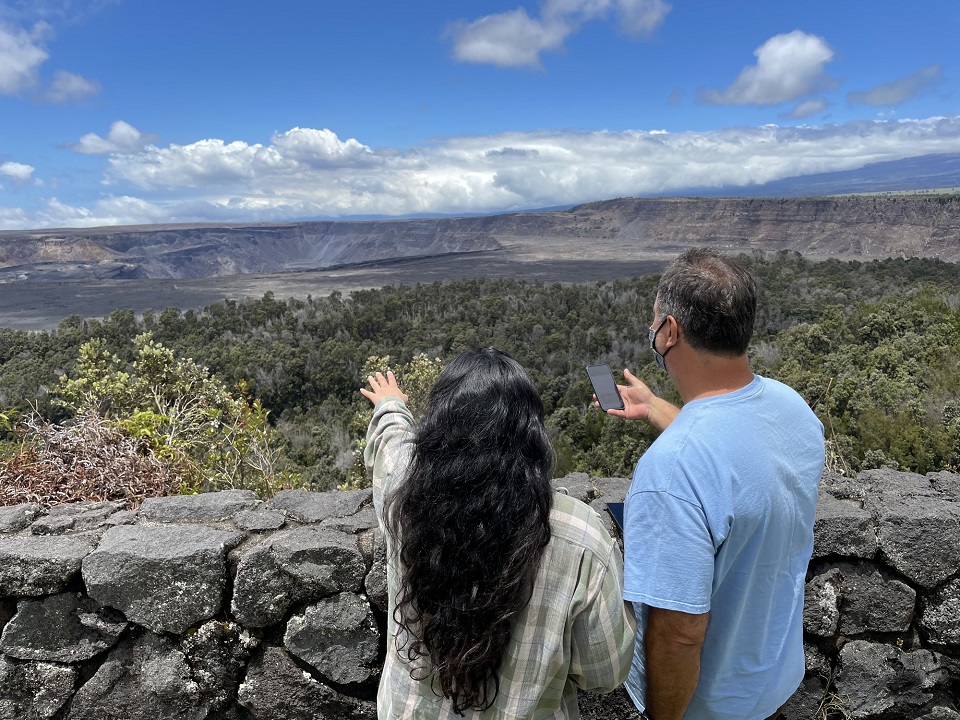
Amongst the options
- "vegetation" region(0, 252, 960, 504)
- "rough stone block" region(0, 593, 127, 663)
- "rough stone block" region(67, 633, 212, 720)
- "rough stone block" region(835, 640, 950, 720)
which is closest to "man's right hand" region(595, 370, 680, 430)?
"vegetation" region(0, 252, 960, 504)

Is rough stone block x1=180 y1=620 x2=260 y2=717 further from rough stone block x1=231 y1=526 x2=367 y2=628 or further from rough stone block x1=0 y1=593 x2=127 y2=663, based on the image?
rough stone block x1=0 y1=593 x2=127 y2=663

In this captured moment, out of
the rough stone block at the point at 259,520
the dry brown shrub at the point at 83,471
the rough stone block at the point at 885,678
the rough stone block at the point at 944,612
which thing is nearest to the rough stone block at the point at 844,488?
the rough stone block at the point at 944,612

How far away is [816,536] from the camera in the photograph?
7.40 feet

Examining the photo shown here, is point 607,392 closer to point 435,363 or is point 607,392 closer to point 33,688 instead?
point 33,688

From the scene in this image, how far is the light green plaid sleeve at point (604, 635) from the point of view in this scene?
1391mm

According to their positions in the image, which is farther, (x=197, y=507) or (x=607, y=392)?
(x=197, y=507)

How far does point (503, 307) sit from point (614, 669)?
3601cm

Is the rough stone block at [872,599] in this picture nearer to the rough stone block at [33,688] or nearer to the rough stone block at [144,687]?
the rough stone block at [144,687]

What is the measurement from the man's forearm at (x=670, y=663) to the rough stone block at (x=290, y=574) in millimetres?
1089

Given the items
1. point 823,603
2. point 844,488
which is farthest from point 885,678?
point 844,488

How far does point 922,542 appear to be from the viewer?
7.48 ft

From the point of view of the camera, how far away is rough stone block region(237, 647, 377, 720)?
234cm

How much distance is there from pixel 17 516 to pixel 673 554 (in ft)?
8.08

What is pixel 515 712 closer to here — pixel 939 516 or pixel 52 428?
pixel 939 516
